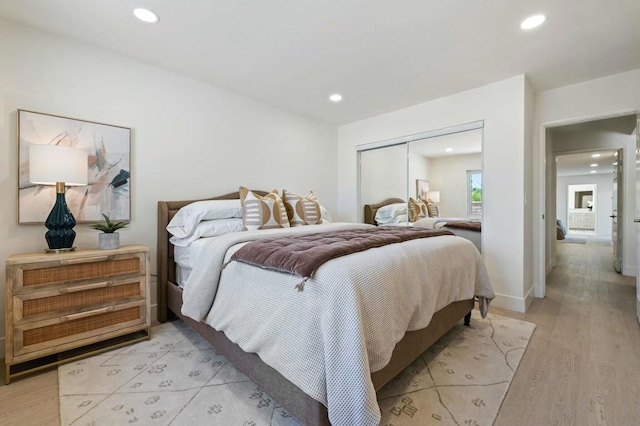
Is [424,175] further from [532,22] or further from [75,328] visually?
[75,328]

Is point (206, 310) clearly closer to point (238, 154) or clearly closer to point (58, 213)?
point (58, 213)

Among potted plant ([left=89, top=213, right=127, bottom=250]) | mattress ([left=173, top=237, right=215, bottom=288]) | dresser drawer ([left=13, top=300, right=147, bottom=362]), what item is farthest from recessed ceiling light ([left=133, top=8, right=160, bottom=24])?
dresser drawer ([left=13, top=300, right=147, bottom=362])

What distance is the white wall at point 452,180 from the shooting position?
335 cm

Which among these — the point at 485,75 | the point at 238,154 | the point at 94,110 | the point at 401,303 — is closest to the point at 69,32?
the point at 94,110

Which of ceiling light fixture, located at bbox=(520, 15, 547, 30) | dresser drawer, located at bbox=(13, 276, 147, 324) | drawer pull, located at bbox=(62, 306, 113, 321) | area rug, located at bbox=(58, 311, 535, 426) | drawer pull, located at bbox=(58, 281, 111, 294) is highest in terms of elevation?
ceiling light fixture, located at bbox=(520, 15, 547, 30)

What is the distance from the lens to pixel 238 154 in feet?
10.9

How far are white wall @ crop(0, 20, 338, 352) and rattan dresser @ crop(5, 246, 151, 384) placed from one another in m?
0.47

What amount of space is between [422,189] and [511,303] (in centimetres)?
166

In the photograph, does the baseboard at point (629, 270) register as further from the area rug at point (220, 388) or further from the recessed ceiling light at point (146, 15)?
the recessed ceiling light at point (146, 15)

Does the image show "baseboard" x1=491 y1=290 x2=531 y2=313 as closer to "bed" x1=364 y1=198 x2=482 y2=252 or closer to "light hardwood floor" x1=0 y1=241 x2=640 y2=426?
"light hardwood floor" x1=0 y1=241 x2=640 y2=426

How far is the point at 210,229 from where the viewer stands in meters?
2.40

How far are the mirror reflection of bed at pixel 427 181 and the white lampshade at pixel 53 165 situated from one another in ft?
11.3

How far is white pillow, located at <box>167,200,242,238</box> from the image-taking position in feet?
7.85

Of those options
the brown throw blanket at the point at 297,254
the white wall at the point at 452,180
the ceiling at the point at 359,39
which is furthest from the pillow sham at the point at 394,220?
the brown throw blanket at the point at 297,254
